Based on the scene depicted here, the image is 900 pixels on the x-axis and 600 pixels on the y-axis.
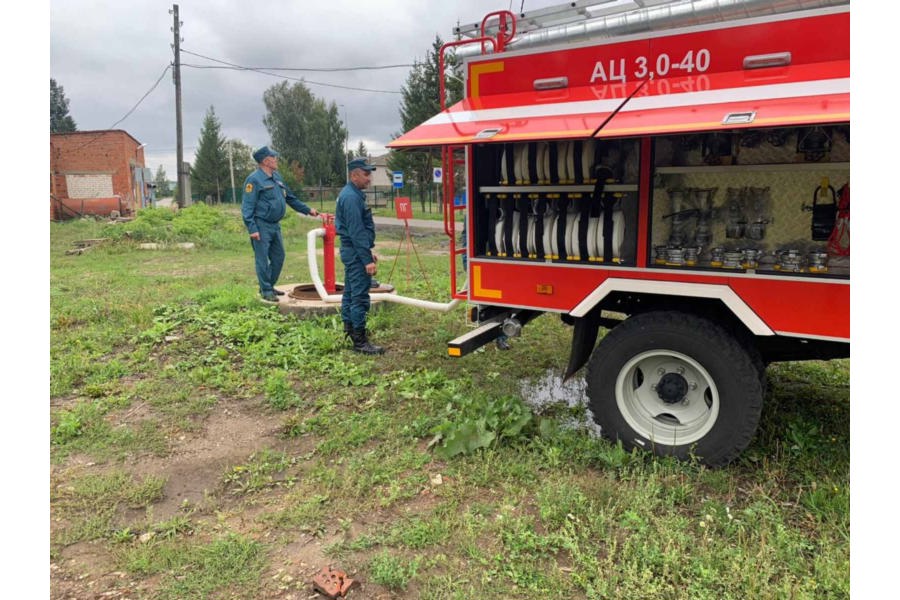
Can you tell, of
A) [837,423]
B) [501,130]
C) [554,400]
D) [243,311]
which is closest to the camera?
[501,130]

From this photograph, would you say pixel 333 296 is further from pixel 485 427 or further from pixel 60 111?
pixel 60 111

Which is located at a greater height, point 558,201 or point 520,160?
point 520,160

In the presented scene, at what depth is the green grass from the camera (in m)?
2.76

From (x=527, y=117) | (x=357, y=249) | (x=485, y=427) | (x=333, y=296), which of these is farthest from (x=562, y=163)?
(x=333, y=296)

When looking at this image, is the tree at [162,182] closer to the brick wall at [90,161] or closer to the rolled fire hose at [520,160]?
the brick wall at [90,161]

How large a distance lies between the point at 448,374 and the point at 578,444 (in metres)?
1.85

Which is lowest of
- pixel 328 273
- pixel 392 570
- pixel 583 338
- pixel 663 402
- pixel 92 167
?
pixel 392 570

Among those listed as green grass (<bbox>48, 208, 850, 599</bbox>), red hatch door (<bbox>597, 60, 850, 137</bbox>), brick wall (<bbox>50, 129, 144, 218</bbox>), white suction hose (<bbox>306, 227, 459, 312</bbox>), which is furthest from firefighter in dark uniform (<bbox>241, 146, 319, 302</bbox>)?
brick wall (<bbox>50, 129, 144, 218</bbox>)

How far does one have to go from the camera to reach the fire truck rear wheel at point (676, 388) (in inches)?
137

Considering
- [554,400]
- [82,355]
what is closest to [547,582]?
[554,400]

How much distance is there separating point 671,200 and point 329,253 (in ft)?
16.7

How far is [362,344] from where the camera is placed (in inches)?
242

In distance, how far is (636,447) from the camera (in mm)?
3783

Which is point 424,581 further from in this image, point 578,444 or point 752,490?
point 752,490
